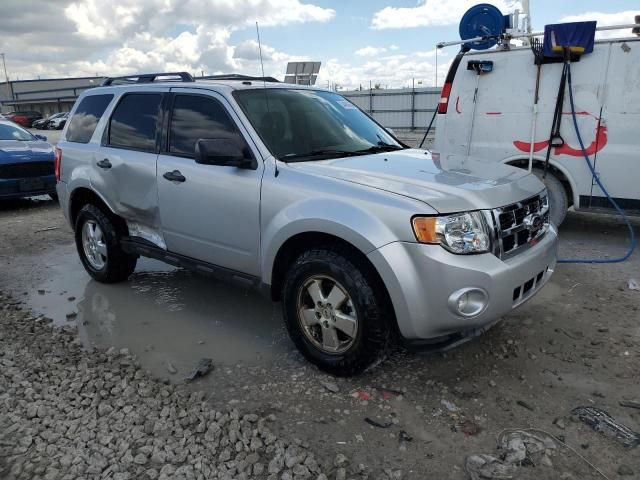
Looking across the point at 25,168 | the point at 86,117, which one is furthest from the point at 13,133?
the point at 86,117

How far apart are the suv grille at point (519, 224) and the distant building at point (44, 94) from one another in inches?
2121

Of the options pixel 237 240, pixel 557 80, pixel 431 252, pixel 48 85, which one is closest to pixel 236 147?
pixel 237 240

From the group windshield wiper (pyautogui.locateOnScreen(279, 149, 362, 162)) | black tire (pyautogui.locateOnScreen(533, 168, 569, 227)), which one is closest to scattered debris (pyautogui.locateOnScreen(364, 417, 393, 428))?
windshield wiper (pyautogui.locateOnScreen(279, 149, 362, 162))

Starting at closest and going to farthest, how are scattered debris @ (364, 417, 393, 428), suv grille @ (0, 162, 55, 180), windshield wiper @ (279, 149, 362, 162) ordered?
scattered debris @ (364, 417, 393, 428) < windshield wiper @ (279, 149, 362, 162) < suv grille @ (0, 162, 55, 180)

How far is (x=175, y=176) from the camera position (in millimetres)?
4074

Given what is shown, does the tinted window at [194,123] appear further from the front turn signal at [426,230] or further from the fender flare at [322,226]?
the front turn signal at [426,230]

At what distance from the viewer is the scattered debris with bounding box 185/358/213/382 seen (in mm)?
3453

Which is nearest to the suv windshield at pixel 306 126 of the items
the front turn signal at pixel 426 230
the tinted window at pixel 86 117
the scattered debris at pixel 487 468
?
the front turn signal at pixel 426 230

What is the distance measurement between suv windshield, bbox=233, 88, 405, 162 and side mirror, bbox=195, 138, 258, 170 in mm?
195

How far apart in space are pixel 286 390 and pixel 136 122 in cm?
275

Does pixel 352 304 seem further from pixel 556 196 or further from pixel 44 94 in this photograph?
pixel 44 94

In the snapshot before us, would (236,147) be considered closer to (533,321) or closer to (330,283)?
(330,283)

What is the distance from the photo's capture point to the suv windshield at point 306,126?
12.4ft

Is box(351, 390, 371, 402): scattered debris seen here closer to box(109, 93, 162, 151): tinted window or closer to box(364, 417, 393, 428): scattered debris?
box(364, 417, 393, 428): scattered debris
